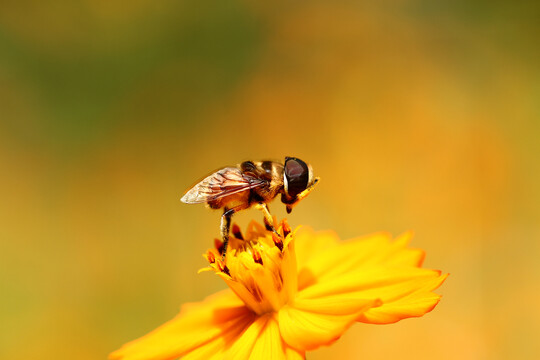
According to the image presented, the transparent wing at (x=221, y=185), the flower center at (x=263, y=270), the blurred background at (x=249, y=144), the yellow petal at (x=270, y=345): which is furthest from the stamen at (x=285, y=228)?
the blurred background at (x=249, y=144)

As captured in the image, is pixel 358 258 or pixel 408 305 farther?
pixel 358 258

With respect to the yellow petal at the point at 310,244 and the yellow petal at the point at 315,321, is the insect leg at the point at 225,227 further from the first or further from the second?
the yellow petal at the point at 310,244

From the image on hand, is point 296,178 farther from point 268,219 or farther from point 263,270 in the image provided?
point 263,270


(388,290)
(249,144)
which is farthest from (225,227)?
→ (249,144)

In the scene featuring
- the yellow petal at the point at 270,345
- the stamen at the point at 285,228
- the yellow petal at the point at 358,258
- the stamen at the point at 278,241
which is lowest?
the yellow petal at the point at 270,345

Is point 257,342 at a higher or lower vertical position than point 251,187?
lower

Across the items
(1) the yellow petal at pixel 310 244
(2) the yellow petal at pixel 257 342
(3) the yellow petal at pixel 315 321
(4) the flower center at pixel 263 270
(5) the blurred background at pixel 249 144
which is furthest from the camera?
(5) the blurred background at pixel 249 144

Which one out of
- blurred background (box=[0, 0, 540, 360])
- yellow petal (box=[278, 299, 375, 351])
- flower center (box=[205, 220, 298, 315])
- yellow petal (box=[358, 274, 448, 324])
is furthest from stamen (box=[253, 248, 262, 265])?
blurred background (box=[0, 0, 540, 360])
